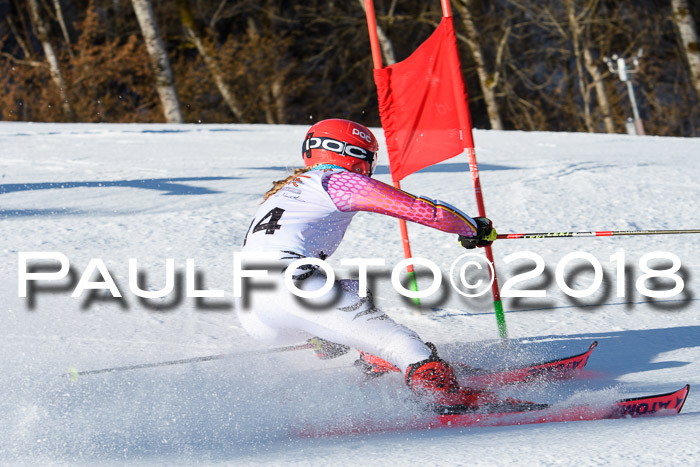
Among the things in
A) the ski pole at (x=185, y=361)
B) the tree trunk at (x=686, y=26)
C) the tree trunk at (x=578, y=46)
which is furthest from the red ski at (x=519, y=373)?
the tree trunk at (x=578, y=46)

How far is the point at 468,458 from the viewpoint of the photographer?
2266mm

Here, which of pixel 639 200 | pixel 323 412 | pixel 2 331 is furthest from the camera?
pixel 639 200

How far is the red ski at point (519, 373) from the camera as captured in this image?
359 centimetres

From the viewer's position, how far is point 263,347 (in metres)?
3.96

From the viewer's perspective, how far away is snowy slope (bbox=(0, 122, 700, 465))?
2.58m

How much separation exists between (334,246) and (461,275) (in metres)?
2.03

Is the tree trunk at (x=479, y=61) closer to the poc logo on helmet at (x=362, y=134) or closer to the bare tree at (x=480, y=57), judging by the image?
the bare tree at (x=480, y=57)

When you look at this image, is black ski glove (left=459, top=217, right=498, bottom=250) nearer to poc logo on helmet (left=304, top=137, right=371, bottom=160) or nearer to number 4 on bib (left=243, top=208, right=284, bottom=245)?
poc logo on helmet (left=304, top=137, right=371, bottom=160)

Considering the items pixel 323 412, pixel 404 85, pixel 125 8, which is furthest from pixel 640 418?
pixel 125 8

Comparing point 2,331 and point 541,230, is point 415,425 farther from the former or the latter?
point 541,230

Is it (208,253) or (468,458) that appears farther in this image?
(208,253)

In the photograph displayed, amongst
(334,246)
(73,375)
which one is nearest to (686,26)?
(334,246)

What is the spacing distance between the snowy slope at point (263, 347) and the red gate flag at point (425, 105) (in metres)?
0.86

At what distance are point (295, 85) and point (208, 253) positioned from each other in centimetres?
1624
